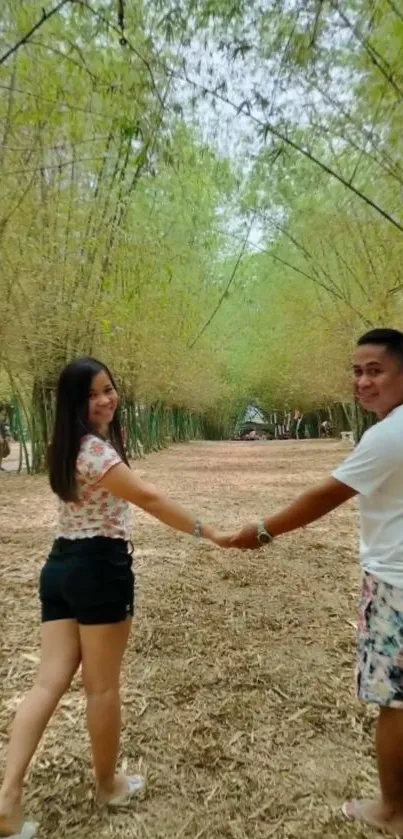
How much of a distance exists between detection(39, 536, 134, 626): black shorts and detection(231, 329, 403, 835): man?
1.31 ft

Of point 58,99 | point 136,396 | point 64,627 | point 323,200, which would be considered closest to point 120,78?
point 58,99

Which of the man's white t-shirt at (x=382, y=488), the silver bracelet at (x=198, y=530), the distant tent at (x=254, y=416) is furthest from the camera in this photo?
the distant tent at (x=254, y=416)

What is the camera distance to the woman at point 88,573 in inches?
56.9

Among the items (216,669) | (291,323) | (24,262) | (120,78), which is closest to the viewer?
(216,669)

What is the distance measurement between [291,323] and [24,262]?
6.35m

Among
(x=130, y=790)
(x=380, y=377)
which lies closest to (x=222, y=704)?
(x=130, y=790)

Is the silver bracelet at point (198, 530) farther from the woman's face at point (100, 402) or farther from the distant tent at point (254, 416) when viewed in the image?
the distant tent at point (254, 416)

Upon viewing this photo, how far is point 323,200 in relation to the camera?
6.42 m

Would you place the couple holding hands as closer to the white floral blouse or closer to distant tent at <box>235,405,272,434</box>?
the white floral blouse

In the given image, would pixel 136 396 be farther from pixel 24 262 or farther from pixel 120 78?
pixel 120 78

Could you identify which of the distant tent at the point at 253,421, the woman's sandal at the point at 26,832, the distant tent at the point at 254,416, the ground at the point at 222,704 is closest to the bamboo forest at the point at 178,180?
the ground at the point at 222,704

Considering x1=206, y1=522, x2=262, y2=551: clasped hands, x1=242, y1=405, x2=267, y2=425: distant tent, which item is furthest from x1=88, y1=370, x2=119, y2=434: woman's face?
x1=242, y1=405, x2=267, y2=425: distant tent

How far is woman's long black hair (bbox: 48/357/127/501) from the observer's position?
149 centimetres

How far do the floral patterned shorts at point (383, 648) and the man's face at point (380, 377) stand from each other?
1.18ft
